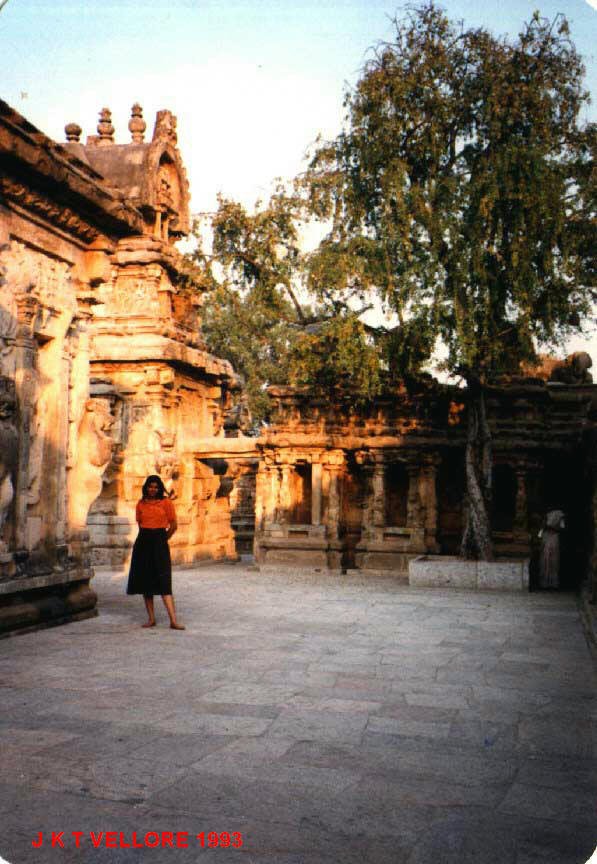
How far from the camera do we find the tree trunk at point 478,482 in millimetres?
13984

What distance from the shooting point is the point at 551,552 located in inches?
547

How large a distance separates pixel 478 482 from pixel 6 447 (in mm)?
8649

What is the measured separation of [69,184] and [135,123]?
1250 centimetres

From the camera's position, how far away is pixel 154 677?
6027 millimetres

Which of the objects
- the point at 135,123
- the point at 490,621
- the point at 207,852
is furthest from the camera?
the point at 135,123

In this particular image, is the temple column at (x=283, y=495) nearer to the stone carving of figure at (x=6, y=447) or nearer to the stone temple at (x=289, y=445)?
the stone temple at (x=289, y=445)

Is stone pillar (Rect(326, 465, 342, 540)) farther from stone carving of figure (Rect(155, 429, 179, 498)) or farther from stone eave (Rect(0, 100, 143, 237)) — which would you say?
stone eave (Rect(0, 100, 143, 237))

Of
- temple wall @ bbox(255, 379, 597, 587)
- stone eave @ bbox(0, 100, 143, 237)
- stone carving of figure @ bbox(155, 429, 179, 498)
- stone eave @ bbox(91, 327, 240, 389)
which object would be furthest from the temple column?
stone eave @ bbox(0, 100, 143, 237)

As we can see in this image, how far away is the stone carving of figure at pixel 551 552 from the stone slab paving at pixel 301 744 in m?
5.42

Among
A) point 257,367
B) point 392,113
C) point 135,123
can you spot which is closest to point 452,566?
point 392,113

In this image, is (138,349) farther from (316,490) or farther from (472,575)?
(472,575)

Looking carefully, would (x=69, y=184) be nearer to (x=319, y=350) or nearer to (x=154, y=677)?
(x=154, y=677)

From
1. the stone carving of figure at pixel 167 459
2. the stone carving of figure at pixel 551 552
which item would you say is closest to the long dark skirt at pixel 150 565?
the stone carving of figure at pixel 551 552

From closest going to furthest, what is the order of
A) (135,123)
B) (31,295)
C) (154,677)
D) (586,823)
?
(586,823) < (154,677) < (31,295) < (135,123)
